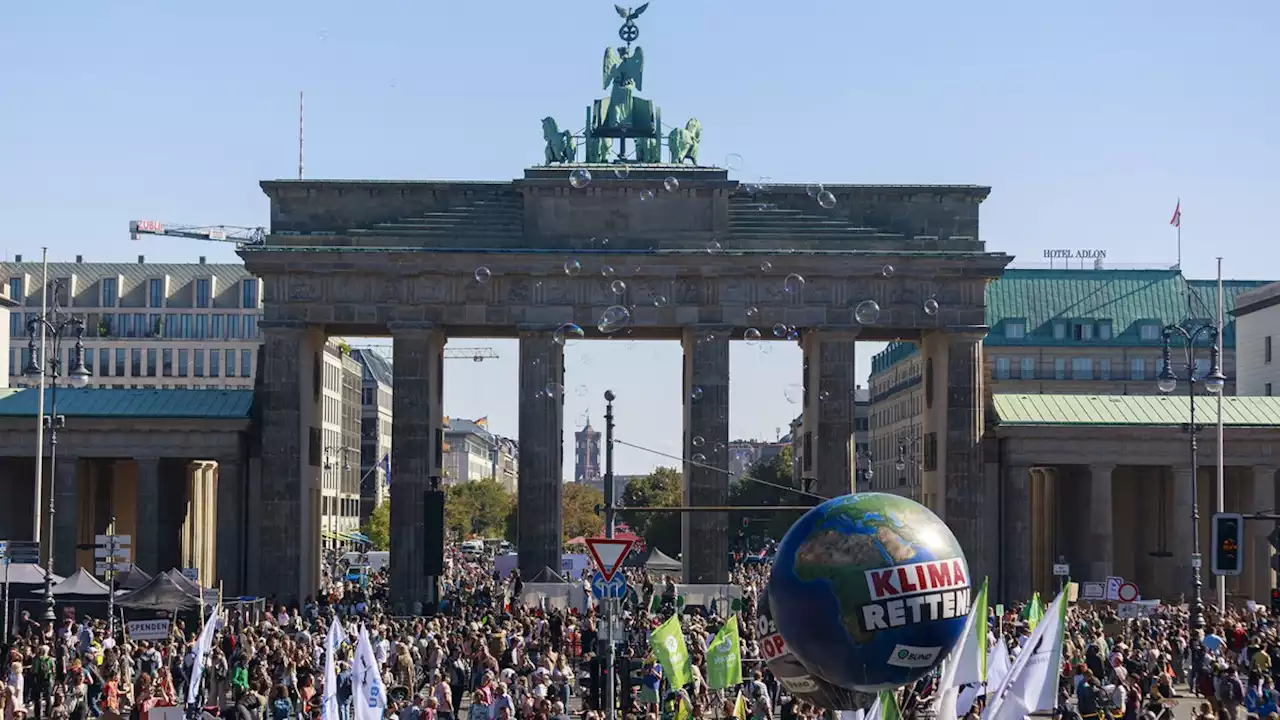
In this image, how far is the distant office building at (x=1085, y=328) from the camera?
142 m

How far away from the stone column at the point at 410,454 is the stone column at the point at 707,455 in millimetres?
10600

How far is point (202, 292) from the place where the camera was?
17012 centimetres

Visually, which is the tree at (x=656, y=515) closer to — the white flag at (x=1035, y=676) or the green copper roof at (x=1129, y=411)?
the green copper roof at (x=1129, y=411)

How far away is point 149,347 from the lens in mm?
168875

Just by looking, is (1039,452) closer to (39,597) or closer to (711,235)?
(711,235)

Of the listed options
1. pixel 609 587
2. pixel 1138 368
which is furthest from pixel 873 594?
pixel 1138 368

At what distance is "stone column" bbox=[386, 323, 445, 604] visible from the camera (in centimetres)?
8750

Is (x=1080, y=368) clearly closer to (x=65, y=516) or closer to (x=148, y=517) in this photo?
(x=148, y=517)

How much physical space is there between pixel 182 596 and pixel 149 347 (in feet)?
383

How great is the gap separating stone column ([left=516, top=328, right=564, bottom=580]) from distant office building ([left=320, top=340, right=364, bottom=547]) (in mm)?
73046

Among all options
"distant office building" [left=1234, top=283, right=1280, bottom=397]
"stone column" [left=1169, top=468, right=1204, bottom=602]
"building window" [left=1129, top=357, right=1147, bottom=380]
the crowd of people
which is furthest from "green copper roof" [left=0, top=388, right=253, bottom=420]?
"building window" [left=1129, top=357, right=1147, bottom=380]

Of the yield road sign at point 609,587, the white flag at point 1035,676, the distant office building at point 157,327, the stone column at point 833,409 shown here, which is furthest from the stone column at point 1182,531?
the distant office building at point 157,327

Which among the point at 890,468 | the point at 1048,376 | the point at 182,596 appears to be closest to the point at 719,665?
the point at 182,596

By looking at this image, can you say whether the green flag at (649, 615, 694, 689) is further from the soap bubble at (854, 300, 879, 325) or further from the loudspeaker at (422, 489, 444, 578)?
the loudspeaker at (422, 489, 444, 578)
